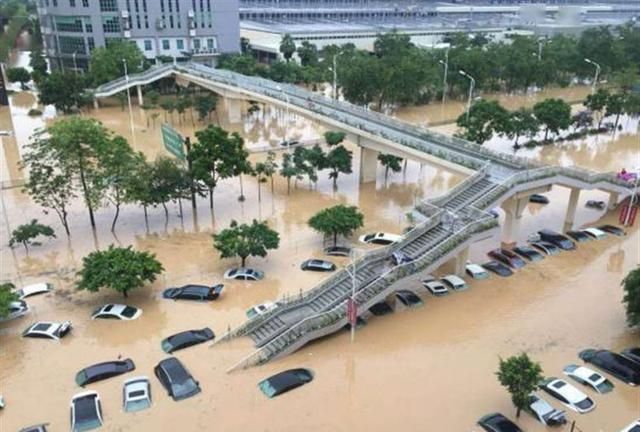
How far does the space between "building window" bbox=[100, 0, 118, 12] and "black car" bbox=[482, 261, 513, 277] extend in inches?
2634

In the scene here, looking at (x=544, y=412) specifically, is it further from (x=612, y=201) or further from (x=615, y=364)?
(x=612, y=201)

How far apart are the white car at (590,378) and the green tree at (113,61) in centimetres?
6308

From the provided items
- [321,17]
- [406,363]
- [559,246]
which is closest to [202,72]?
[559,246]

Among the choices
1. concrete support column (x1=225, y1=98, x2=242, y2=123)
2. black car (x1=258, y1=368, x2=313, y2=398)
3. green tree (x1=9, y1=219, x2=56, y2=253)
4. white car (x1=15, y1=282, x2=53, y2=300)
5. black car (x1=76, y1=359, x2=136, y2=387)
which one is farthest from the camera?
concrete support column (x1=225, y1=98, x2=242, y2=123)

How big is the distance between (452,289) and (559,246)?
904cm

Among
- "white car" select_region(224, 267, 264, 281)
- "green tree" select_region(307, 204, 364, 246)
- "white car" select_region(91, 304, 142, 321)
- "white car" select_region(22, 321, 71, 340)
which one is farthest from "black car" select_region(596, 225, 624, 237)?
"white car" select_region(22, 321, 71, 340)

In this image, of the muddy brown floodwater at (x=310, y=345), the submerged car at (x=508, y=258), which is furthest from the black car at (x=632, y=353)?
the submerged car at (x=508, y=258)

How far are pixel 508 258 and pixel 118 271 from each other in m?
20.6

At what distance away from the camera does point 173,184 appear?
34.8 metres

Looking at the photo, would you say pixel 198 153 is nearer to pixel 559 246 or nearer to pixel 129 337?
pixel 129 337

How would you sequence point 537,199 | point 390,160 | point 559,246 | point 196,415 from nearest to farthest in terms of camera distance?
point 196,415, point 559,246, point 537,199, point 390,160

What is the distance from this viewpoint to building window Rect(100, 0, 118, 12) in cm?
7612

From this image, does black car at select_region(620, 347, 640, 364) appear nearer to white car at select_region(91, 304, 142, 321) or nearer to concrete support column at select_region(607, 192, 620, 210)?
concrete support column at select_region(607, 192, 620, 210)

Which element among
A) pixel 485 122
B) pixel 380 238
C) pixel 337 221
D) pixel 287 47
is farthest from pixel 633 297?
pixel 287 47
